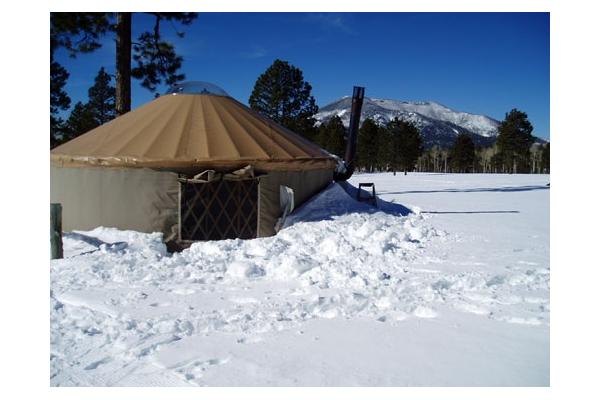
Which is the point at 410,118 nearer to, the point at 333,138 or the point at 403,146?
the point at 403,146

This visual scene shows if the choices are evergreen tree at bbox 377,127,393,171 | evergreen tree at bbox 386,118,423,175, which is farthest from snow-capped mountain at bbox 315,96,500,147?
evergreen tree at bbox 386,118,423,175

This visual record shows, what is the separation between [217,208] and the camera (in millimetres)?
4977

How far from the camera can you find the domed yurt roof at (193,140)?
4844 mm

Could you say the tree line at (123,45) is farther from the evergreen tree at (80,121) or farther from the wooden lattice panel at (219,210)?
the evergreen tree at (80,121)

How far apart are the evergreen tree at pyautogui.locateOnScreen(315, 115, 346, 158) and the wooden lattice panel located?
2148 centimetres

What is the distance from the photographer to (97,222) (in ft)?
15.9

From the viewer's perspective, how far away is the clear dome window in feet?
20.3

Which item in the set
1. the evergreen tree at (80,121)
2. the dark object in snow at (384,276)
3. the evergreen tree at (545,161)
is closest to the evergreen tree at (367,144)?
the evergreen tree at (545,161)

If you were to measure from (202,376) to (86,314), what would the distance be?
1114 millimetres

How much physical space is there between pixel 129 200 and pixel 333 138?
74.3 ft

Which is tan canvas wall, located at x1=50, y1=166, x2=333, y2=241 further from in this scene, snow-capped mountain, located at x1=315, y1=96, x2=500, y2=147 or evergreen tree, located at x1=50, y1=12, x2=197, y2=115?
snow-capped mountain, located at x1=315, y1=96, x2=500, y2=147

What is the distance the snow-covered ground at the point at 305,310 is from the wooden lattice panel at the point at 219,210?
1.58ft

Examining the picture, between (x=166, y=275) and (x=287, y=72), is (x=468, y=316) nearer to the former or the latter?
(x=166, y=275)
